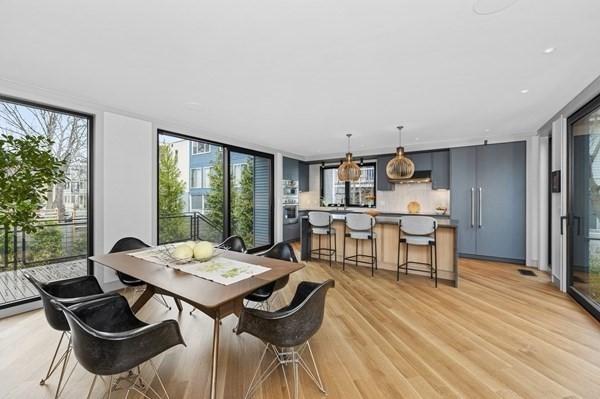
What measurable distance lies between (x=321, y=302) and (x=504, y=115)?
403 cm

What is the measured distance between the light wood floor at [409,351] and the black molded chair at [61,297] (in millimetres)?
154

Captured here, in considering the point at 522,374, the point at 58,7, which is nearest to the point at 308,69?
the point at 58,7

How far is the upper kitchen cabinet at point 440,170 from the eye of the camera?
573 centimetres

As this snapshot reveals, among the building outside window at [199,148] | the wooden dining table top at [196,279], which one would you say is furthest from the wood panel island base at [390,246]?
the wooden dining table top at [196,279]

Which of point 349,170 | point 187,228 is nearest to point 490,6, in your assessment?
point 349,170

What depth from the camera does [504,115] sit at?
12.6 feet

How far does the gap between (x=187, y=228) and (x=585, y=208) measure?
5804mm

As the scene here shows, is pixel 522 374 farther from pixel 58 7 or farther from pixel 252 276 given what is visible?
pixel 58 7

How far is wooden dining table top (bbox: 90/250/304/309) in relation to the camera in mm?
1546

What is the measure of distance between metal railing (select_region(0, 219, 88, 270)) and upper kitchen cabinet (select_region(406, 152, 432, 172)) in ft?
20.2

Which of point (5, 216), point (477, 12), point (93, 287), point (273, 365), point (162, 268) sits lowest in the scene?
point (273, 365)

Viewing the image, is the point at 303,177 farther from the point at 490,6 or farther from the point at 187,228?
the point at 490,6

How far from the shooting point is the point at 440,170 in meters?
5.79

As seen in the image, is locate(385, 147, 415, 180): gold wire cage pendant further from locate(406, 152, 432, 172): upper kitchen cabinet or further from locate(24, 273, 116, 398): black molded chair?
locate(24, 273, 116, 398): black molded chair
